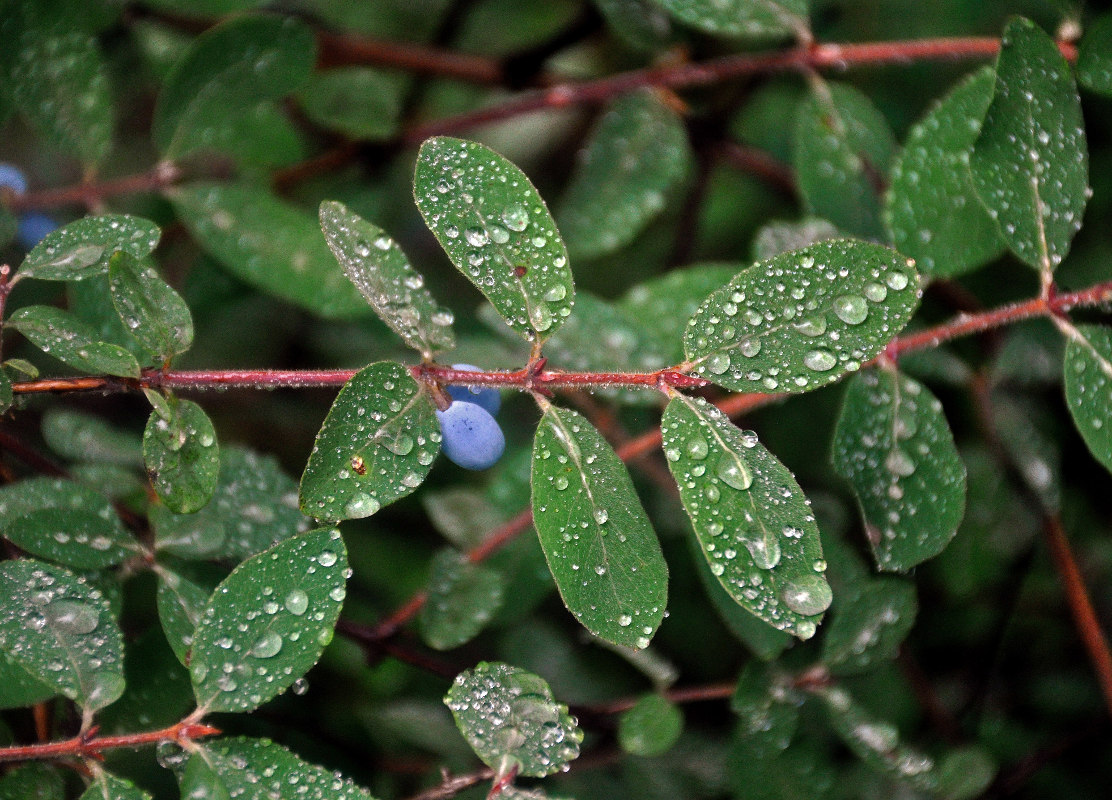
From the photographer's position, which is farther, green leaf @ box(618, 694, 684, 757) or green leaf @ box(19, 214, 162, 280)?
green leaf @ box(618, 694, 684, 757)

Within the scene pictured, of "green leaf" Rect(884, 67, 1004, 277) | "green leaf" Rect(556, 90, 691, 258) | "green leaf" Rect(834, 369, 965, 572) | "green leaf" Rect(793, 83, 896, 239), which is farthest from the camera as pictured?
"green leaf" Rect(556, 90, 691, 258)

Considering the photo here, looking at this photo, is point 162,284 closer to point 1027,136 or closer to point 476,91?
point 1027,136

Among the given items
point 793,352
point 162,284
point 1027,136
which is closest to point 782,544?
point 793,352

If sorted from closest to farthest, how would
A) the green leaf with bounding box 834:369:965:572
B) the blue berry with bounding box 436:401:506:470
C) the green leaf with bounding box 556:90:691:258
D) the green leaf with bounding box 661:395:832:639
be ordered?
1. the green leaf with bounding box 661:395:832:639
2. the blue berry with bounding box 436:401:506:470
3. the green leaf with bounding box 834:369:965:572
4. the green leaf with bounding box 556:90:691:258

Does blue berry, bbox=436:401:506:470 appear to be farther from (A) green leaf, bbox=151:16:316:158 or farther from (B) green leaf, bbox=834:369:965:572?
(A) green leaf, bbox=151:16:316:158

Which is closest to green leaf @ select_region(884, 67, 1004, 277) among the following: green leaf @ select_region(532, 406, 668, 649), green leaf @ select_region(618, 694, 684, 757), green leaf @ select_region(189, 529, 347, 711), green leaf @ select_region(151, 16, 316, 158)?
green leaf @ select_region(532, 406, 668, 649)

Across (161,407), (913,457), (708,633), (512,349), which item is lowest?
(708,633)

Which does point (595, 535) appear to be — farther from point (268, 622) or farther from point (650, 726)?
point (650, 726)
